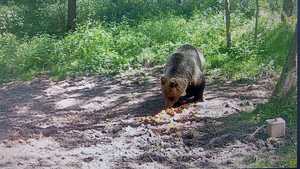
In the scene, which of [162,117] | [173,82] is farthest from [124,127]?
[173,82]

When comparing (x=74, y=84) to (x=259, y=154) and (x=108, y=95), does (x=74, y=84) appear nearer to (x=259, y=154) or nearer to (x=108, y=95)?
(x=108, y=95)

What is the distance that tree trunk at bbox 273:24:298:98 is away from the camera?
6309 mm

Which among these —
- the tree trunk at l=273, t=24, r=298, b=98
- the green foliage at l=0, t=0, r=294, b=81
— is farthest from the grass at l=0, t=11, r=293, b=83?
the tree trunk at l=273, t=24, r=298, b=98

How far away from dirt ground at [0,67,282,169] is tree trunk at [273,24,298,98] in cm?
65

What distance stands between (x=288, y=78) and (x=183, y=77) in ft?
5.34

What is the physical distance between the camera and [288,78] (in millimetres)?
6453

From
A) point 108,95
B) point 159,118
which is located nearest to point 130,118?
point 159,118

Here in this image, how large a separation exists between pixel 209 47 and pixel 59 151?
5.80 metres

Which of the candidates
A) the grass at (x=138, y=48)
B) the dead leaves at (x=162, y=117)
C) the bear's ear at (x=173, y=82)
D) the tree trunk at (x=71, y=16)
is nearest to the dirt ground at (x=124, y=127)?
the dead leaves at (x=162, y=117)

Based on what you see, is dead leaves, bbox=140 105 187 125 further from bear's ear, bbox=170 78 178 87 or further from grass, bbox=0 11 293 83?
grass, bbox=0 11 293 83

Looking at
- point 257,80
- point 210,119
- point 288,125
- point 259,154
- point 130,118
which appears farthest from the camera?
point 257,80

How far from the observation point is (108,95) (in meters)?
9.16

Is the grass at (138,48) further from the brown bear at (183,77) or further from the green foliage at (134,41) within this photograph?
the brown bear at (183,77)

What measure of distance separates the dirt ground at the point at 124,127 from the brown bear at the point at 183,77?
0.23 meters
